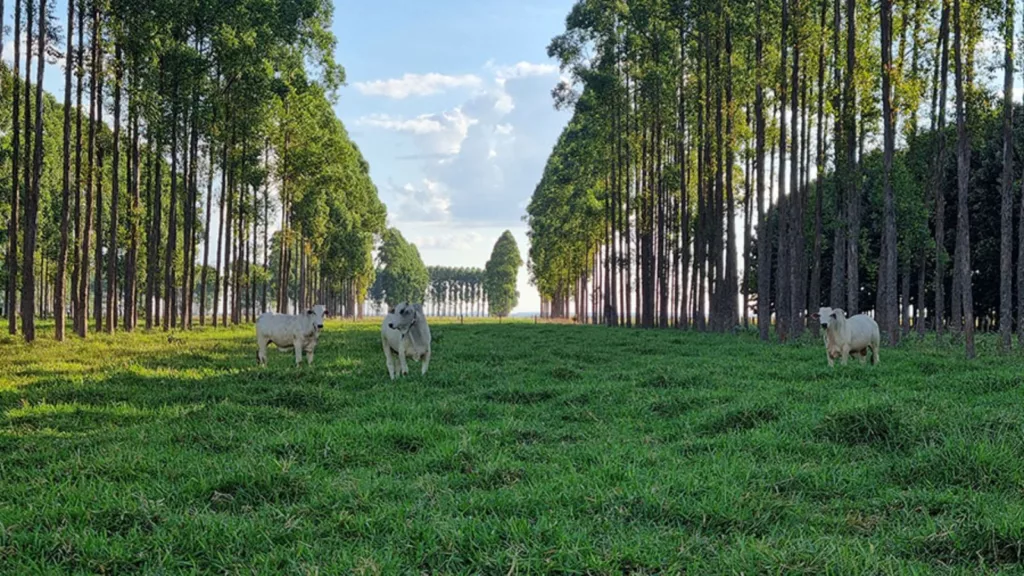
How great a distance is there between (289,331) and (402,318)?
4.17 metres

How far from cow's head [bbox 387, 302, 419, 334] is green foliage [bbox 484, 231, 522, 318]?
310 feet

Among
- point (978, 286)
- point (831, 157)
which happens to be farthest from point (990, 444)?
point (978, 286)

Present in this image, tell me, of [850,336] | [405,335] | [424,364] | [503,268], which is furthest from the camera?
[503,268]

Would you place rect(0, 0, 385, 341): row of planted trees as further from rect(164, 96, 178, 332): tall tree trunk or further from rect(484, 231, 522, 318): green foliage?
rect(484, 231, 522, 318): green foliage

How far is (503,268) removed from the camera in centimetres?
11031

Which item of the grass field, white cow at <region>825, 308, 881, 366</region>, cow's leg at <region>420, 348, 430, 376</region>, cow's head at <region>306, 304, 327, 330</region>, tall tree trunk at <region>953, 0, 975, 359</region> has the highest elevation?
tall tree trunk at <region>953, 0, 975, 359</region>

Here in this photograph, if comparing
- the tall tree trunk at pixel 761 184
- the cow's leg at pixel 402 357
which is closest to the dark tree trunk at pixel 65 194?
the cow's leg at pixel 402 357

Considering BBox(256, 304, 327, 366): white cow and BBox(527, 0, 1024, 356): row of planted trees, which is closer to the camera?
BBox(256, 304, 327, 366): white cow

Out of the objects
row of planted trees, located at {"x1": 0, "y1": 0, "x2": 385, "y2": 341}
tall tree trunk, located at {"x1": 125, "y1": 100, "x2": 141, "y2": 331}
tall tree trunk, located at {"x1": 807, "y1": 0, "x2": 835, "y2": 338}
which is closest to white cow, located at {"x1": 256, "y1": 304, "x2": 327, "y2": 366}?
row of planted trees, located at {"x1": 0, "y1": 0, "x2": 385, "y2": 341}

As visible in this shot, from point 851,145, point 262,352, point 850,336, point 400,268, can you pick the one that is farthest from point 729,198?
point 400,268

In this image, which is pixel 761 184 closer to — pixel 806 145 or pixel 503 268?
pixel 806 145

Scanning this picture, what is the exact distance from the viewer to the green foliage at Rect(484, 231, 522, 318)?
360 ft

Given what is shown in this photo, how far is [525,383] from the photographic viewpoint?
1334cm

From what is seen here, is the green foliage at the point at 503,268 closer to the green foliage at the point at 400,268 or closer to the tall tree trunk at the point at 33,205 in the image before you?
the green foliage at the point at 400,268
